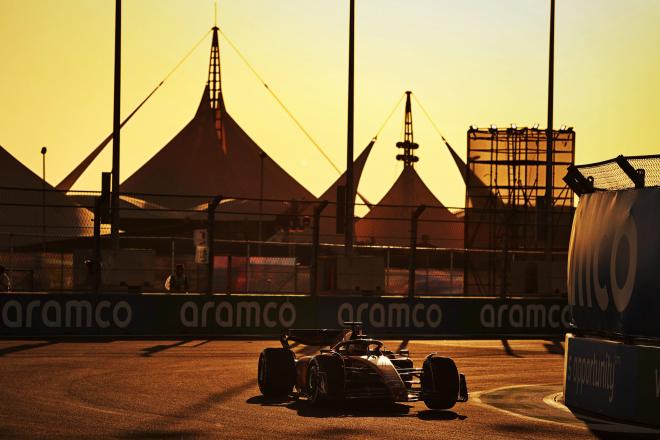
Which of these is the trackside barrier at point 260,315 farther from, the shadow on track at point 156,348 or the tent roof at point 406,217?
the tent roof at point 406,217

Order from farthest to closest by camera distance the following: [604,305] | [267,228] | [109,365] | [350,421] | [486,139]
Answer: [267,228] < [486,139] < [109,365] < [604,305] < [350,421]

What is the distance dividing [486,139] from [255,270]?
21432 millimetres

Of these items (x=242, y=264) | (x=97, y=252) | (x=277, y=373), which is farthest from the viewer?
(x=242, y=264)

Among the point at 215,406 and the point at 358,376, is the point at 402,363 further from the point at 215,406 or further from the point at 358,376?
the point at 215,406

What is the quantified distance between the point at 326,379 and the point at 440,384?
1390 millimetres

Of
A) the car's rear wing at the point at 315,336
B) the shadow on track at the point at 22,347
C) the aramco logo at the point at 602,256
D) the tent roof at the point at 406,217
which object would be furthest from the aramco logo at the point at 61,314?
the tent roof at the point at 406,217

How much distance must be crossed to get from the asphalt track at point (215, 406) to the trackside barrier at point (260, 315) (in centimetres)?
412

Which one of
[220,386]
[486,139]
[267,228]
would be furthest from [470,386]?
[267,228]

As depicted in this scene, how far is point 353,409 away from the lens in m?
16.5

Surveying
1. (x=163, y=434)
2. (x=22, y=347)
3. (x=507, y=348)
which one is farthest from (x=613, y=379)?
(x=22, y=347)

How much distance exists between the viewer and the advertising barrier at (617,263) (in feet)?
50.3

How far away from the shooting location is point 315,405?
54.7 ft

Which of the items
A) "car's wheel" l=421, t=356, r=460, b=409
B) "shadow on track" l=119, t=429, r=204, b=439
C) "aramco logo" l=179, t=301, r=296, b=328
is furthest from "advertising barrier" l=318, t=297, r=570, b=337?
"shadow on track" l=119, t=429, r=204, b=439

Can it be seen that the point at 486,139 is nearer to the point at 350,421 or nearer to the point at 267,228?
the point at 267,228
